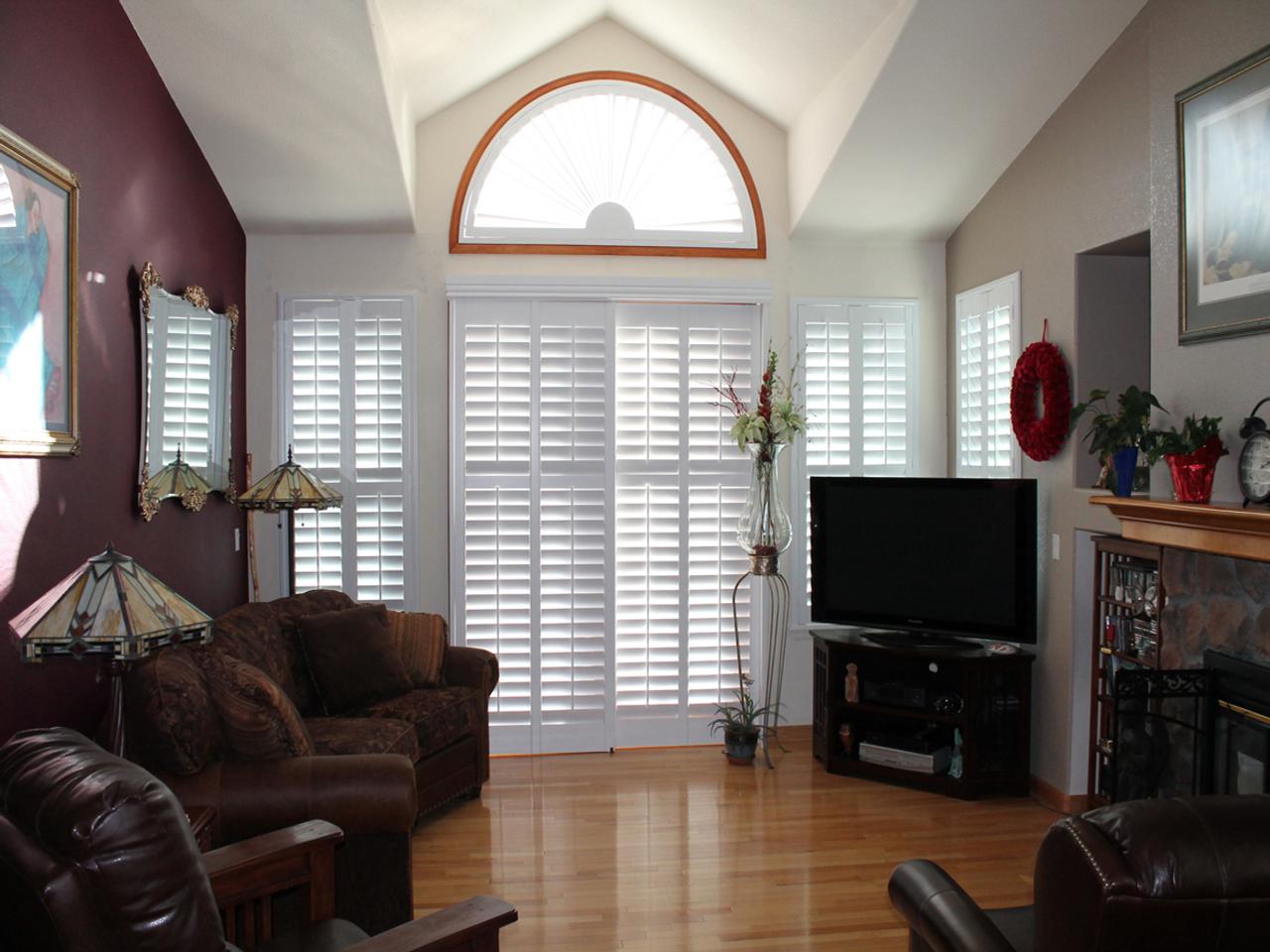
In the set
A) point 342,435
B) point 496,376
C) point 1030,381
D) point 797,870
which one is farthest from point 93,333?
point 1030,381

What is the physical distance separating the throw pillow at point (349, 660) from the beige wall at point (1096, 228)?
293 cm

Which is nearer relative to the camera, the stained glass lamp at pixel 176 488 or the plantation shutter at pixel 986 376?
the stained glass lamp at pixel 176 488

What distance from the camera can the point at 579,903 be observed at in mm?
3486

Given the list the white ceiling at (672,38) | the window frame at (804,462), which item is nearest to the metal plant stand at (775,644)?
the window frame at (804,462)

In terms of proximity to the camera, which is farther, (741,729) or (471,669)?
(741,729)

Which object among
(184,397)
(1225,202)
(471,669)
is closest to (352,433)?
(184,397)

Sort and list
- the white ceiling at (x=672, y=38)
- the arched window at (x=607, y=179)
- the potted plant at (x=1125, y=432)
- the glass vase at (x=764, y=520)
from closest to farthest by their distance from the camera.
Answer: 1. the potted plant at (x=1125, y=432)
2. the white ceiling at (x=672, y=38)
3. the glass vase at (x=764, y=520)
4. the arched window at (x=607, y=179)

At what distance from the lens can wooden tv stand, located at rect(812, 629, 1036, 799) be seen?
452 cm

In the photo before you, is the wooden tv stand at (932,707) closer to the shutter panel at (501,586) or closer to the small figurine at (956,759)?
the small figurine at (956,759)

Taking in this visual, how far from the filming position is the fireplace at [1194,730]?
3.06 metres

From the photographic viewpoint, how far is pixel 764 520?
4969mm

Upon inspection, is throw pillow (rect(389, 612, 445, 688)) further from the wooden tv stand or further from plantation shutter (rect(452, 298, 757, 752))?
the wooden tv stand

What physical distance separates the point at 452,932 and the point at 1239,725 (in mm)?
2526

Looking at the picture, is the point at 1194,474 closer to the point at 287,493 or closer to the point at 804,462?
the point at 804,462
